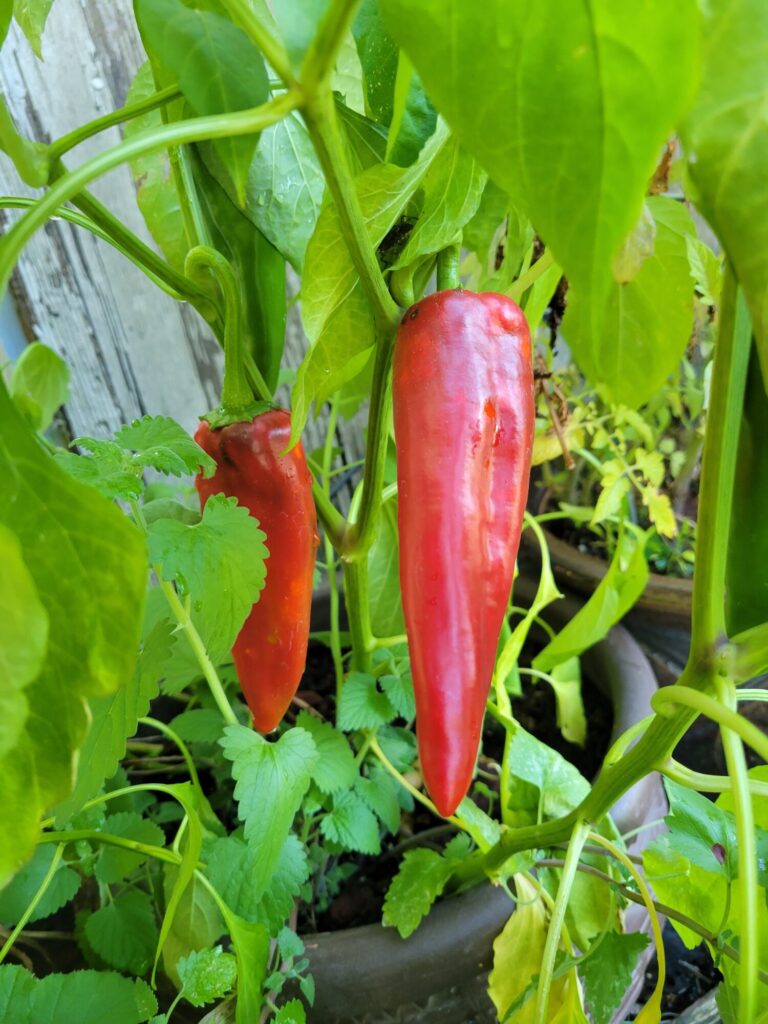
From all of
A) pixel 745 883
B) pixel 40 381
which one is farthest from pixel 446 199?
pixel 40 381

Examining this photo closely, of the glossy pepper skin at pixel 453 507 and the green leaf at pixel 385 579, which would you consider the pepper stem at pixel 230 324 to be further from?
the green leaf at pixel 385 579

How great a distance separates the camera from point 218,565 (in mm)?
333

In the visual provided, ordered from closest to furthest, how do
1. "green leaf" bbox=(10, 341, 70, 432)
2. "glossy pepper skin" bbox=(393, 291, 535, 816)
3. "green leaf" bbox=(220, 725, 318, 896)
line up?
"glossy pepper skin" bbox=(393, 291, 535, 816) < "green leaf" bbox=(220, 725, 318, 896) < "green leaf" bbox=(10, 341, 70, 432)

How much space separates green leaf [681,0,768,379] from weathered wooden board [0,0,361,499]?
0.73 m

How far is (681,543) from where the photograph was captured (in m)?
0.99

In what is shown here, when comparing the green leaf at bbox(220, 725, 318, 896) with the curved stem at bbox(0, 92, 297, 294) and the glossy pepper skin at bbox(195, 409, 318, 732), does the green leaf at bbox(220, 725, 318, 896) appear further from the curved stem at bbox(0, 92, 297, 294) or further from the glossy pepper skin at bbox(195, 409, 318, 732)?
the curved stem at bbox(0, 92, 297, 294)

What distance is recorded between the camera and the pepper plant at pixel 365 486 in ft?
0.60

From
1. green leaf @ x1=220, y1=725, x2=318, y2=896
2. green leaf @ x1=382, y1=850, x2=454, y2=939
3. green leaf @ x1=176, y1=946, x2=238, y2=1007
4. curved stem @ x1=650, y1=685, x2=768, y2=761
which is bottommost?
green leaf @ x1=382, y1=850, x2=454, y2=939

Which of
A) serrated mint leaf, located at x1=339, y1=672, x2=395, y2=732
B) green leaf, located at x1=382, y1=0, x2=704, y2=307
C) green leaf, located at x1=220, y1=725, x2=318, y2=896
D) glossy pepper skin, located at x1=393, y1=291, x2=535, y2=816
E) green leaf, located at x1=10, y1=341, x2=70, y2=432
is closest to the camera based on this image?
green leaf, located at x1=382, y1=0, x2=704, y2=307

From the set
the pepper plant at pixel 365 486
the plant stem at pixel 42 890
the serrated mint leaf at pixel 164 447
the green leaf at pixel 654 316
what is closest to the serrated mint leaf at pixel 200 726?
the pepper plant at pixel 365 486

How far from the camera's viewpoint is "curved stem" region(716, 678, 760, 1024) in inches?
9.3

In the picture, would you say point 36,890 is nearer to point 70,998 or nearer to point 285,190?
point 70,998

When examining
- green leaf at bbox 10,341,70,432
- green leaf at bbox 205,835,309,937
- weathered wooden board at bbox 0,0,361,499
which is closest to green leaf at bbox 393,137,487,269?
green leaf at bbox 205,835,309,937

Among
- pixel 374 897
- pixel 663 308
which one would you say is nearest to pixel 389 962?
pixel 374 897
